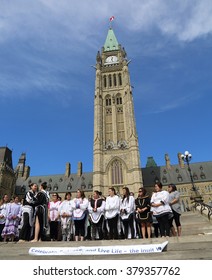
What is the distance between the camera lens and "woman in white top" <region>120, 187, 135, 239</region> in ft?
22.9

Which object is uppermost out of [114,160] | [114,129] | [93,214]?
[114,129]

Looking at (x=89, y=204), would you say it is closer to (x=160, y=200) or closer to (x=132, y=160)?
(x=160, y=200)

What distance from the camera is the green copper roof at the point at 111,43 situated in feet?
201

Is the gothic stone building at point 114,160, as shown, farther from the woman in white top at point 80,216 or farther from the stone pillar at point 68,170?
the woman in white top at point 80,216

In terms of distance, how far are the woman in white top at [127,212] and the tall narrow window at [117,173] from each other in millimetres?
32790

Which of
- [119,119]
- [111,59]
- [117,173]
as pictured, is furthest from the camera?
[111,59]

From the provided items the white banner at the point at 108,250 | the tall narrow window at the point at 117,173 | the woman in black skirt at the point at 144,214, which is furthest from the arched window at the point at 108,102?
the white banner at the point at 108,250

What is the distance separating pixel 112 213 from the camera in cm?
702

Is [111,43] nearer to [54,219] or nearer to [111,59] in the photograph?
[111,59]

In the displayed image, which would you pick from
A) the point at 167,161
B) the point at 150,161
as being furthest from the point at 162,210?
the point at 150,161

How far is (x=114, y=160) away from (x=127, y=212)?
114ft

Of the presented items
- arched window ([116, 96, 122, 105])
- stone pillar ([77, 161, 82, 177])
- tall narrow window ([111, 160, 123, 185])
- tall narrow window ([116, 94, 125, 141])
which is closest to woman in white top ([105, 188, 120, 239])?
tall narrow window ([111, 160, 123, 185])

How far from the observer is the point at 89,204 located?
7.53 meters
